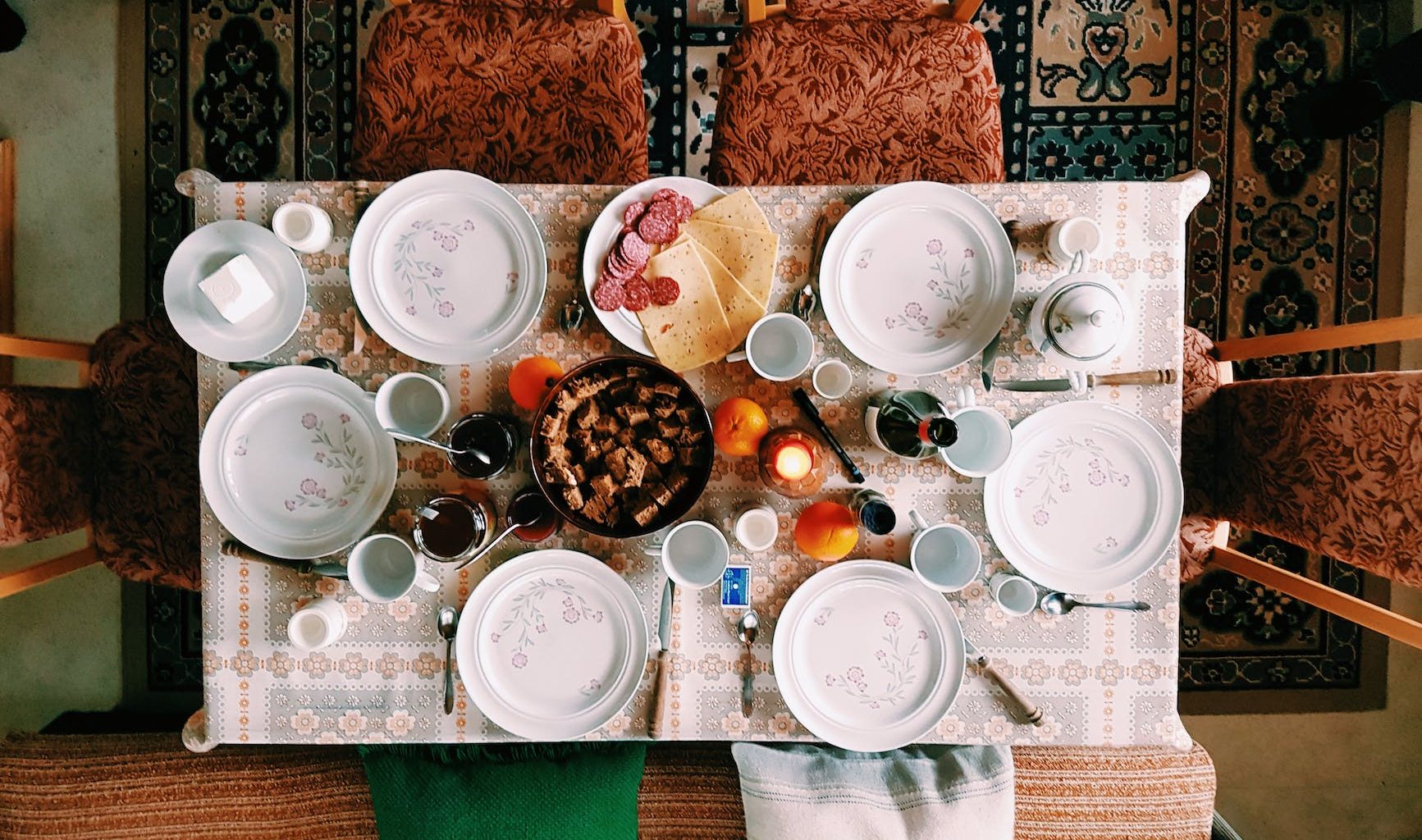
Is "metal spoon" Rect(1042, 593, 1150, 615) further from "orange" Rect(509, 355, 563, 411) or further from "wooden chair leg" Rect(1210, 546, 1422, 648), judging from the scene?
"orange" Rect(509, 355, 563, 411)

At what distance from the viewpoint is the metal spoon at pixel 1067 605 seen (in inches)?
45.4

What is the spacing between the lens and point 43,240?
73.4 inches

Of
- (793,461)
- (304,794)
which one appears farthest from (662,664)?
(304,794)

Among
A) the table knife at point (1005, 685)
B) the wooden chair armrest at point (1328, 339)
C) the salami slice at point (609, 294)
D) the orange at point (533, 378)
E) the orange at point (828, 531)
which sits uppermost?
the salami slice at point (609, 294)

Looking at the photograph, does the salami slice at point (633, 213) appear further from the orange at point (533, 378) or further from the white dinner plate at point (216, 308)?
the white dinner plate at point (216, 308)

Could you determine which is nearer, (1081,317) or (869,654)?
(1081,317)

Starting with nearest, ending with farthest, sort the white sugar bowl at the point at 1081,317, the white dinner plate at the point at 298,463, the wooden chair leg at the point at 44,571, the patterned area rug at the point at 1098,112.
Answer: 1. the white sugar bowl at the point at 1081,317
2. the white dinner plate at the point at 298,463
3. the wooden chair leg at the point at 44,571
4. the patterned area rug at the point at 1098,112

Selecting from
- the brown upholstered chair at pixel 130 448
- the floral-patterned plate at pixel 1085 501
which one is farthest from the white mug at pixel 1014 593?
the brown upholstered chair at pixel 130 448

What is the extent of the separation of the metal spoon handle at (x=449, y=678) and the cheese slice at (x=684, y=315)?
21.8 inches

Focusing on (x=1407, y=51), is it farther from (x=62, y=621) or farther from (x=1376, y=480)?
(x=62, y=621)

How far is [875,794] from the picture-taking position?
1318 mm

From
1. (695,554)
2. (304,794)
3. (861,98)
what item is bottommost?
(304,794)

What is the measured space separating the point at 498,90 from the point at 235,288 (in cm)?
60

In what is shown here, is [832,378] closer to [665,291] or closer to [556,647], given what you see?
[665,291]
